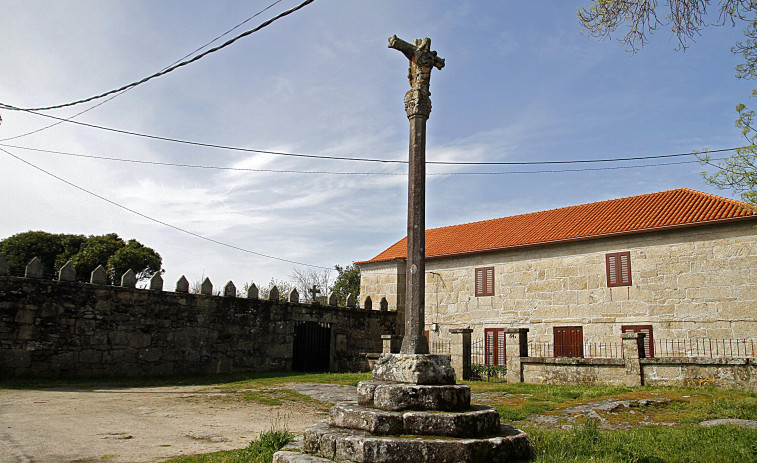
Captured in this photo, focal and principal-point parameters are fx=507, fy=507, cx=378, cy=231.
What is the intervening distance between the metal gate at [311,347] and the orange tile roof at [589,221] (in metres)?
6.27

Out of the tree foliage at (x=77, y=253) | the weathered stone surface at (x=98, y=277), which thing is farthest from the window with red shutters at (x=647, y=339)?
the tree foliage at (x=77, y=253)

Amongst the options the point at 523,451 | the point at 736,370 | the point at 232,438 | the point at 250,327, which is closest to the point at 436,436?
the point at 523,451

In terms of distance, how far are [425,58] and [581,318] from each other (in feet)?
48.0

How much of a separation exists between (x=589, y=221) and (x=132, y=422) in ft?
56.1

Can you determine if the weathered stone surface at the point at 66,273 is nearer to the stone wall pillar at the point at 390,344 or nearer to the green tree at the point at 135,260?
the stone wall pillar at the point at 390,344

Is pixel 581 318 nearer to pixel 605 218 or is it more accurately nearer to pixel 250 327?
pixel 605 218

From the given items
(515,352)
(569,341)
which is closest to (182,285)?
(515,352)

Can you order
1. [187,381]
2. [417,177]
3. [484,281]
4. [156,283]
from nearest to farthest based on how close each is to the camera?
[417,177] < [187,381] < [156,283] < [484,281]

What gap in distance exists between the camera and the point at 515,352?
14.1m

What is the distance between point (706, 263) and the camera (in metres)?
15.8

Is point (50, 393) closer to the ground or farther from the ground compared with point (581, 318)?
closer to the ground

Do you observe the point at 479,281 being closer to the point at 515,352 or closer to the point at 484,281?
the point at 484,281

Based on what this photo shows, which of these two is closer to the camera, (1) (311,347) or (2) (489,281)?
(1) (311,347)

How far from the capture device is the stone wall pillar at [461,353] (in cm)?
1488
